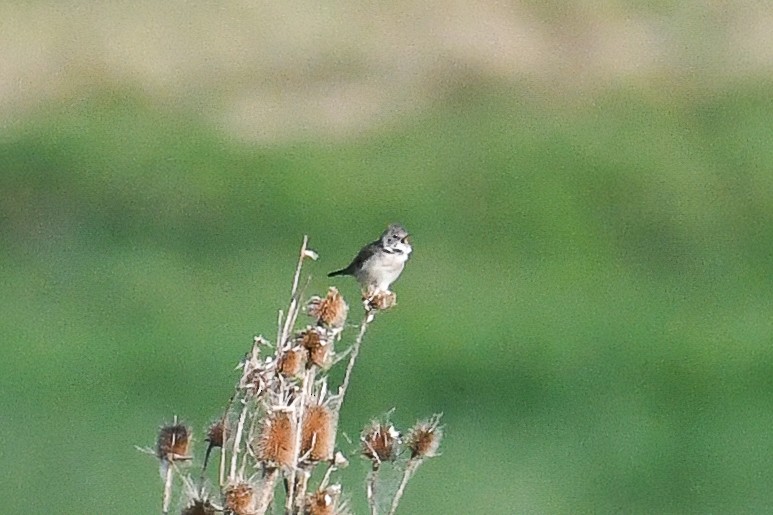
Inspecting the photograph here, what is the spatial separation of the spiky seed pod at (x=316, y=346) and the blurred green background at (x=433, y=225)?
92.9 inches

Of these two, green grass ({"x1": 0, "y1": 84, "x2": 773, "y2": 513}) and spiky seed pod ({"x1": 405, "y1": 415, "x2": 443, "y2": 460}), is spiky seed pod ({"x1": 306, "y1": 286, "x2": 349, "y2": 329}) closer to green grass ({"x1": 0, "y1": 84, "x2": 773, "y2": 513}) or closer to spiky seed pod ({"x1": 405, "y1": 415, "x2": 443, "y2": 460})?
spiky seed pod ({"x1": 405, "y1": 415, "x2": 443, "y2": 460})

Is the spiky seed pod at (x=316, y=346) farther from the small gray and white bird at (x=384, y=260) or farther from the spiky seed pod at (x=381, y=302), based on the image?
the small gray and white bird at (x=384, y=260)

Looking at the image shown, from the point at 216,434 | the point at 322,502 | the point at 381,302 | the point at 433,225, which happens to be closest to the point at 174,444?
the point at 216,434

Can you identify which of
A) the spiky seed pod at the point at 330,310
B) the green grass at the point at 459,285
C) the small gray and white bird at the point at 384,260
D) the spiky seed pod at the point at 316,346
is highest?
the green grass at the point at 459,285

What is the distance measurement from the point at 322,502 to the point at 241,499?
59 millimetres

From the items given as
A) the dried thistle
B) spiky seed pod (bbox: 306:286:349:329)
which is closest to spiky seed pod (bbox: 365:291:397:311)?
spiky seed pod (bbox: 306:286:349:329)

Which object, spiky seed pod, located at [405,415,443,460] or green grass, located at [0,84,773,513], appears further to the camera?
green grass, located at [0,84,773,513]

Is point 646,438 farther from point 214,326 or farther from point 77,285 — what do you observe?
point 77,285

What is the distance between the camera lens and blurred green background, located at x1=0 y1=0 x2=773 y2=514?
4168 millimetres

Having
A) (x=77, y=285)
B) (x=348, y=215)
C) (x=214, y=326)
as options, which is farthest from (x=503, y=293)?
(x=77, y=285)

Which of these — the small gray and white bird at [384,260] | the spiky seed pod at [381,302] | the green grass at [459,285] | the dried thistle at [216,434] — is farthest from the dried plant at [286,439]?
the green grass at [459,285]

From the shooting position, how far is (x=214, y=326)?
459 cm

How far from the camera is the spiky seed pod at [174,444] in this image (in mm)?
1333

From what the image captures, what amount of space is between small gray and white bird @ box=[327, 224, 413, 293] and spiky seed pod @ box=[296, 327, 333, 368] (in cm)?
143
